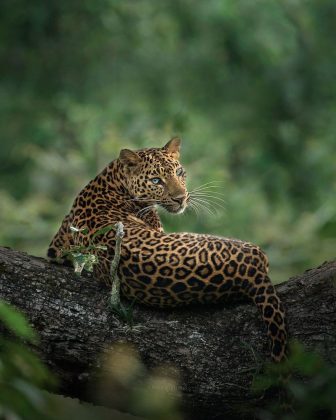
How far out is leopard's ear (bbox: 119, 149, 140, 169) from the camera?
7770 millimetres

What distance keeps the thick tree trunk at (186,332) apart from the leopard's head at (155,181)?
4.15ft

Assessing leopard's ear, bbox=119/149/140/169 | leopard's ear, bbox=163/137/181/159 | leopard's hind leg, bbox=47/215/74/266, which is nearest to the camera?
leopard's hind leg, bbox=47/215/74/266

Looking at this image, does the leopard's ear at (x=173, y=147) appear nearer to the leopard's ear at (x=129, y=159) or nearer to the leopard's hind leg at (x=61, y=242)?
the leopard's ear at (x=129, y=159)

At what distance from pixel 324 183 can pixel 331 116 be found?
12.0 ft

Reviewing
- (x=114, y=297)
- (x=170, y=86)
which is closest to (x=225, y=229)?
(x=114, y=297)

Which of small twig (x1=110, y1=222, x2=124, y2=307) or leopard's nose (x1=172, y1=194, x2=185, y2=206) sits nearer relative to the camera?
small twig (x1=110, y1=222, x2=124, y2=307)

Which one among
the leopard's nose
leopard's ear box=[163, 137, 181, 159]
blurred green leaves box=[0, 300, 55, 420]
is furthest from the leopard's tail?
blurred green leaves box=[0, 300, 55, 420]

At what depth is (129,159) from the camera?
25.6 feet

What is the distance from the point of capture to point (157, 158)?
7871mm

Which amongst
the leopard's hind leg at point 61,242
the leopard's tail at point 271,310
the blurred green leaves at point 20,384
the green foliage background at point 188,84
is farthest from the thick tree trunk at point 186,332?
the green foliage background at point 188,84

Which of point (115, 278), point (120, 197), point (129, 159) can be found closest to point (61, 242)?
point (120, 197)

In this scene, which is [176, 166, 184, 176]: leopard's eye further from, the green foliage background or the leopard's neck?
the green foliage background

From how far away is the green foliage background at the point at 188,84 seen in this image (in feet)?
69.7

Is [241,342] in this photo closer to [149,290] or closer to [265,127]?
[149,290]
